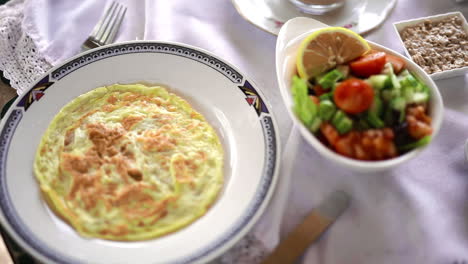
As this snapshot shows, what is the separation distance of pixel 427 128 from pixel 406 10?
3.13 feet

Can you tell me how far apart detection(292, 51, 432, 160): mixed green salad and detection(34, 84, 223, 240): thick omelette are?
0.41 m

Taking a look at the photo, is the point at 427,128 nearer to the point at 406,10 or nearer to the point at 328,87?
the point at 328,87

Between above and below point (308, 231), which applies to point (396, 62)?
above

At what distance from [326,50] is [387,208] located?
0.59m

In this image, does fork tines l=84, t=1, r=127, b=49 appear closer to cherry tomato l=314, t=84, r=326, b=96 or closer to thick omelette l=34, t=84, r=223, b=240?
thick omelette l=34, t=84, r=223, b=240

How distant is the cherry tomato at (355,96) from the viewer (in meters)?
1.37

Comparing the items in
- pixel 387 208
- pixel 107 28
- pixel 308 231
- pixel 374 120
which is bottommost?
pixel 387 208

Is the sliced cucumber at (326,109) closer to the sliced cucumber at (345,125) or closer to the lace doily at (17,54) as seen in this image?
the sliced cucumber at (345,125)

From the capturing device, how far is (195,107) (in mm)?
1794

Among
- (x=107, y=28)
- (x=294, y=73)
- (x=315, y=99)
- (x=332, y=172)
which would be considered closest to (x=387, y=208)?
(x=332, y=172)

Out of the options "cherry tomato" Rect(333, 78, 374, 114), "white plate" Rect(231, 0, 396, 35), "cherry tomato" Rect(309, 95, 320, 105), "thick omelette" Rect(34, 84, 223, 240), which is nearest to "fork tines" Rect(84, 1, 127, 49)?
"thick omelette" Rect(34, 84, 223, 240)

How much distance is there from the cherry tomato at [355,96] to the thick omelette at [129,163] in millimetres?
504

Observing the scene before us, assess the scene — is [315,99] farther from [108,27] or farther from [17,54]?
[17,54]

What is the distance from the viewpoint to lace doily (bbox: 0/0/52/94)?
1.98 m
